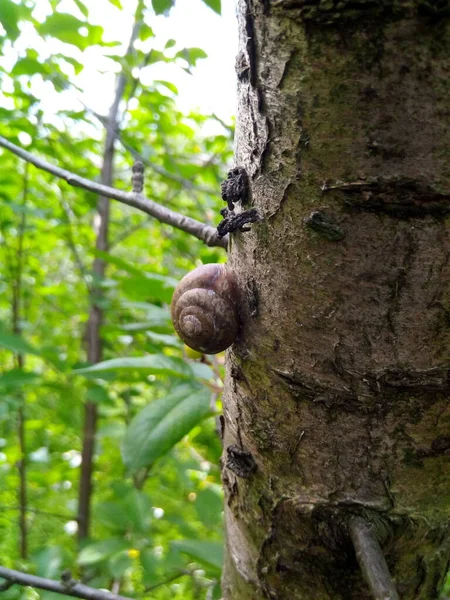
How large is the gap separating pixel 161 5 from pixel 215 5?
0.42 ft

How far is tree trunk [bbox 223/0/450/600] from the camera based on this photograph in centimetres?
37

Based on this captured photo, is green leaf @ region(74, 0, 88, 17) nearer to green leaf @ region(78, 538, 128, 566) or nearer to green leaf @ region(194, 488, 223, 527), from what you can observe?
green leaf @ region(194, 488, 223, 527)

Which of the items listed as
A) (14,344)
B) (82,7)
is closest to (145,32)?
(82,7)

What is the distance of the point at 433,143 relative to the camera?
0.37m

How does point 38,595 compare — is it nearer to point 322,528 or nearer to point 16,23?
point 322,528

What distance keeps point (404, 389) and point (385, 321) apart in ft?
0.23

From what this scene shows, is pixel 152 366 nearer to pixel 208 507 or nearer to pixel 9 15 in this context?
pixel 208 507

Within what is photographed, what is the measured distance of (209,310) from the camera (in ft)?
1.70

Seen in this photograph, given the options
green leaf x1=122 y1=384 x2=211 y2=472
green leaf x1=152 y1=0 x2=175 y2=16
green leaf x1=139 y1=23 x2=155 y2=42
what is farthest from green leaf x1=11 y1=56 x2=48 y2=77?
green leaf x1=122 y1=384 x2=211 y2=472

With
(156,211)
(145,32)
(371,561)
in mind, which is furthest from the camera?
(145,32)

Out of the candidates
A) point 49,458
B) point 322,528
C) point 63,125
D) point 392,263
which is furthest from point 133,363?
point 49,458

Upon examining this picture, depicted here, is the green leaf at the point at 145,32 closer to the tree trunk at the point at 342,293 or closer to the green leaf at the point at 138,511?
the tree trunk at the point at 342,293

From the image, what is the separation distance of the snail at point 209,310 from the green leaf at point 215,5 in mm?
586

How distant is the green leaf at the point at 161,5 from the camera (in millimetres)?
963
